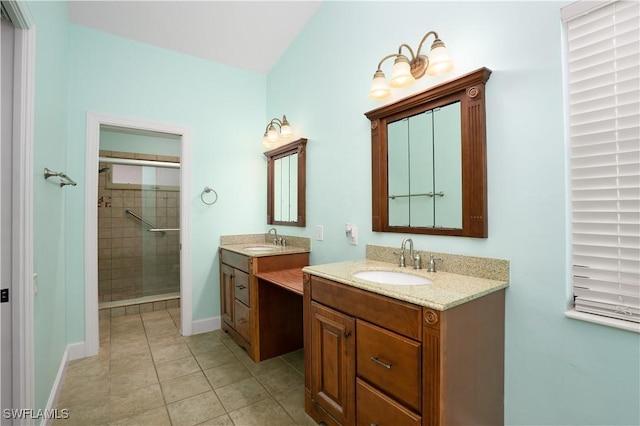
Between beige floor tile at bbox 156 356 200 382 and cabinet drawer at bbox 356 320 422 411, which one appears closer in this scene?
cabinet drawer at bbox 356 320 422 411

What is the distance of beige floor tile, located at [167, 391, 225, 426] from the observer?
1706 mm

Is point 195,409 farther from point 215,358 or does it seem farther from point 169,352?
point 169,352

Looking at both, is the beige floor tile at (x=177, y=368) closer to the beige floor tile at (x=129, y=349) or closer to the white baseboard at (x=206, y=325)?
the beige floor tile at (x=129, y=349)

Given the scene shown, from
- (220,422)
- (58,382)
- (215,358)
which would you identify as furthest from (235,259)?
(58,382)

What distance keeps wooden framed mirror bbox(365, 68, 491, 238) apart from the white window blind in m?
0.35

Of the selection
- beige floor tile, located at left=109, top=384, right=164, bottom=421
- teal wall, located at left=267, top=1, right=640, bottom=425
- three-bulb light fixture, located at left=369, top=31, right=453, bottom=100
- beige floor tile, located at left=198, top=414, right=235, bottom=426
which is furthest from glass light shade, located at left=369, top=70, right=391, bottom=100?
beige floor tile, located at left=109, top=384, right=164, bottom=421

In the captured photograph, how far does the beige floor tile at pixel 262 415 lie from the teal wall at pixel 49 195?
1.03m

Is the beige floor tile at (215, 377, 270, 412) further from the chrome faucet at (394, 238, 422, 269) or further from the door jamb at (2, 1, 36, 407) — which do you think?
the chrome faucet at (394, 238, 422, 269)

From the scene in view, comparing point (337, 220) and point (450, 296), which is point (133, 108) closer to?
point (337, 220)

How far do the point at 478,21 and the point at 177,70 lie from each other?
2723 millimetres

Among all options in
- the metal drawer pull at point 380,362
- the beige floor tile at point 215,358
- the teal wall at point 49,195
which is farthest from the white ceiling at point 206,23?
the beige floor tile at point 215,358

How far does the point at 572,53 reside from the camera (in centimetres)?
121

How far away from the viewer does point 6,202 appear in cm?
126

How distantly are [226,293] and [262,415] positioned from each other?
1.37m
